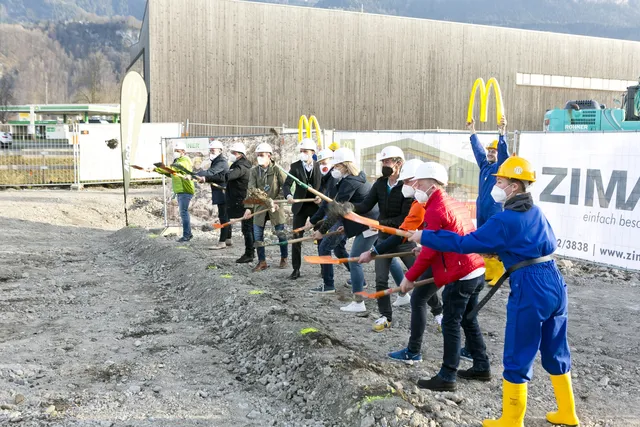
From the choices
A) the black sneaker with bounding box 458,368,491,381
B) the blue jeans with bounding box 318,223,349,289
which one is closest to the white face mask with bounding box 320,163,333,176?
the blue jeans with bounding box 318,223,349,289

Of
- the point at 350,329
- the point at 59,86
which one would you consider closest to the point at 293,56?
the point at 350,329

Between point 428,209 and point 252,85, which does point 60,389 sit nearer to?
point 428,209

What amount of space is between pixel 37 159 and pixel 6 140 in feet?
5.16

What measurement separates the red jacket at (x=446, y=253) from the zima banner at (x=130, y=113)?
905cm

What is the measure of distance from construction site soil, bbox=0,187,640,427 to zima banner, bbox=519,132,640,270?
2.04 feet

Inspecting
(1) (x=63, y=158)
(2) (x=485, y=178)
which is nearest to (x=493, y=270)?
(2) (x=485, y=178)

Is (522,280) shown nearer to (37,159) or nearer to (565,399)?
(565,399)

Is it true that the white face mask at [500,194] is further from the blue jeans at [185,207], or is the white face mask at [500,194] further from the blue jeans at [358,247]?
the blue jeans at [185,207]

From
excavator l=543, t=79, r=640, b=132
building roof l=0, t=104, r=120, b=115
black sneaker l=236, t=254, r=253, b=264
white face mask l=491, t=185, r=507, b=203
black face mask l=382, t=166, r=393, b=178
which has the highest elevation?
building roof l=0, t=104, r=120, b=115

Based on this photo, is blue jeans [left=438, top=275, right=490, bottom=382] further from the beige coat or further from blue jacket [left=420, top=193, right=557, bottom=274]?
the beige coat

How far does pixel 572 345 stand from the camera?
21.1 ft

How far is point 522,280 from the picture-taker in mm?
4195

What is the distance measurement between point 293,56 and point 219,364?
29.8 meters

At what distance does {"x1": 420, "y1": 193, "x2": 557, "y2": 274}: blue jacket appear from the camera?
4168mm
